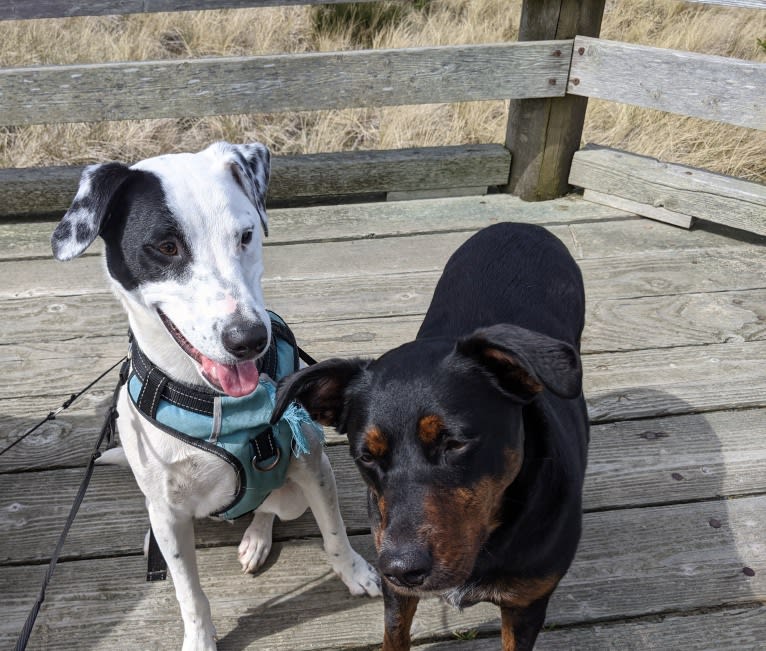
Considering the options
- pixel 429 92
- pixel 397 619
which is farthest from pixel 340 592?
pixel 429 92

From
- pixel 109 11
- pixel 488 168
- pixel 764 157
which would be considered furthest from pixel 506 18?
pixel 109 11

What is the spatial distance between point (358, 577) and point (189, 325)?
1.06 m

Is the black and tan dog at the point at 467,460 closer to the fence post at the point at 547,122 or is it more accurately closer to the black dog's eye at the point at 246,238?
the black dog's eye at the point at 246,238

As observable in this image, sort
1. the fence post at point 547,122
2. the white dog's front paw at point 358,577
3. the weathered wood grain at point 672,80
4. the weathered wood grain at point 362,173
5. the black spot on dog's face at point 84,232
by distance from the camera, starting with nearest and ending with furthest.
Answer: the black spot on dog's face at point 84,232 < the white dog's front paw at point 358,577 < the weathered wood grain at point 672,80 < the fence post at point 547,122 < the weathered wood grain at point 362,173

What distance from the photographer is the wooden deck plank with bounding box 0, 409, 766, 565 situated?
8.44 feet

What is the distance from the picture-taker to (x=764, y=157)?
18.7 ft

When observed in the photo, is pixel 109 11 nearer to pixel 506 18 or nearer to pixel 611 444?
pixel 611 444

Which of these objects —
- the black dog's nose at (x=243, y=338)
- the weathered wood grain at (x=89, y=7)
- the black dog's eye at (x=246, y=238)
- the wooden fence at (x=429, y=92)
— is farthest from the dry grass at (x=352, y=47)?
the black dog's nose at (x=243, y=338)

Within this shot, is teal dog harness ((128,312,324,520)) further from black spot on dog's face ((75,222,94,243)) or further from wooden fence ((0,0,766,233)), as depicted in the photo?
wooden fence ((0,0,766,233))

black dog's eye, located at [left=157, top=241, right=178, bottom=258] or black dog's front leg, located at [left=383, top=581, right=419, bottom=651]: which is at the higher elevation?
black dog's eye, located at [left=157, top=241, right=178, bottom=258]

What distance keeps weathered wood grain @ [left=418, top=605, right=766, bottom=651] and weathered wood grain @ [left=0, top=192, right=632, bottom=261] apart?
8.02 feet

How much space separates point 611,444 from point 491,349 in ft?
4.54

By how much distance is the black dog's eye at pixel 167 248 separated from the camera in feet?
6.14

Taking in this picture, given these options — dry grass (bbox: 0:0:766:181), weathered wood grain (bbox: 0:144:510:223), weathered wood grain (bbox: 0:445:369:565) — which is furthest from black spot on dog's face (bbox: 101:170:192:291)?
dry grass (bbox: 0:0:766:181)
